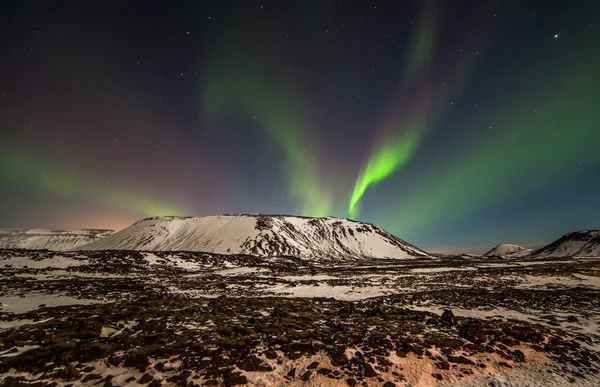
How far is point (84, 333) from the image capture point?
39.9 ft

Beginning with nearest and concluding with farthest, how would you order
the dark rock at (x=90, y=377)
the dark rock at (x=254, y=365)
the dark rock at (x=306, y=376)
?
the dark rock at (x=90, y=377)
the dark rock at (x=306, y=376)
the dark rock at (x=254, y=365)

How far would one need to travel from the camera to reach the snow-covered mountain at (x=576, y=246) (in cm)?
15311

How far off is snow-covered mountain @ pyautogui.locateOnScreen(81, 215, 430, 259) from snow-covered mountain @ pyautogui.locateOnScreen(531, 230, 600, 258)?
98.4 metres

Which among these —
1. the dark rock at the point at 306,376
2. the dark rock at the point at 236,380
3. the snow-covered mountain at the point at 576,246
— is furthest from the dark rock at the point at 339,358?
the snow-covered mountain at the point at 576,246

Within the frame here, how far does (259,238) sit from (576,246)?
20256cm

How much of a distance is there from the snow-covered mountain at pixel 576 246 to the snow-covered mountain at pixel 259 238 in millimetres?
98445

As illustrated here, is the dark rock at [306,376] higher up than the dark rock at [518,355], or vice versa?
the dark rock at [518,355]

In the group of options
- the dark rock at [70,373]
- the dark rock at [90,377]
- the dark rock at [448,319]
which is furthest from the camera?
the dark rock at [448,319]

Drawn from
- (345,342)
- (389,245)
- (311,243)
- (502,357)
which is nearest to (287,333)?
(345,342)

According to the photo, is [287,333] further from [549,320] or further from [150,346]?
[549,320]

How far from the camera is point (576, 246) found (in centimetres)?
16400

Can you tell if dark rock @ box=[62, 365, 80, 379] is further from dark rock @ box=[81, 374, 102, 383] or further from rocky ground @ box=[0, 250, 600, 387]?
dark rock @ box=[81, 374, 102, 383]

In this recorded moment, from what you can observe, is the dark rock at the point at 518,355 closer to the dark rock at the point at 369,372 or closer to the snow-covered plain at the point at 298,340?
the snow-covered plain at the point at 298,340

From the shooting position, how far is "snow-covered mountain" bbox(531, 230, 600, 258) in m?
153
